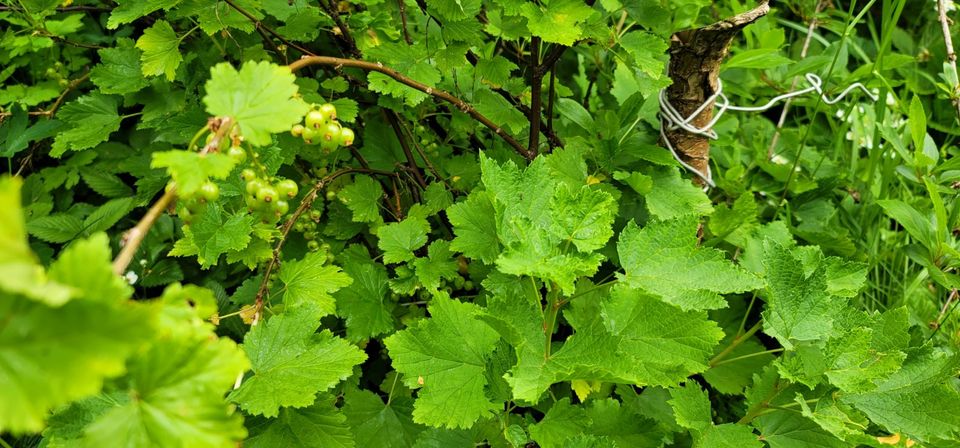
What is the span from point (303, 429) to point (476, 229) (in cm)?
50

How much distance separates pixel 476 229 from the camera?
134 cm

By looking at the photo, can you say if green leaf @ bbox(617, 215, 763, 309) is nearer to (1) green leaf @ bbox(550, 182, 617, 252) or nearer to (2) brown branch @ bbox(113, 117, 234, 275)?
(1) green leaf @ bbox(550, 182, 617, 252)

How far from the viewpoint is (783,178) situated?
1991 millimetres

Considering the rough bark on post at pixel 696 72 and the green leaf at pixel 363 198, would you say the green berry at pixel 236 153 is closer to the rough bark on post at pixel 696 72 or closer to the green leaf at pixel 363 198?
the green leaf at pixel 363 198

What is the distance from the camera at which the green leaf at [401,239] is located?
4.74ft

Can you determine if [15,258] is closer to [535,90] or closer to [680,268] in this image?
[680,268]

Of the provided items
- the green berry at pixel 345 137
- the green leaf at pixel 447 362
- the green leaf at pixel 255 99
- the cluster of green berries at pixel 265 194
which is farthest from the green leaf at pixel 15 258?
the green leaf at pixel 447 362

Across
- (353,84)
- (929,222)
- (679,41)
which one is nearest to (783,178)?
(929,222)

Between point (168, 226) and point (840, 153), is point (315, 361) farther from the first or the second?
point (840, 153)

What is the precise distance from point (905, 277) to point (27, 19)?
2559 millimetres

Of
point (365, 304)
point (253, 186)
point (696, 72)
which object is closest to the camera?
point (253, 186)

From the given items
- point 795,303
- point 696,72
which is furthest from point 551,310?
point 696,72

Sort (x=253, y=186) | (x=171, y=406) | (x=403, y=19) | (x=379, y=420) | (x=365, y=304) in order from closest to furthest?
(x=171, y=406), (x=253, y=186), (x=379, y=420), (x=365, y=304), (x=403, y=19)

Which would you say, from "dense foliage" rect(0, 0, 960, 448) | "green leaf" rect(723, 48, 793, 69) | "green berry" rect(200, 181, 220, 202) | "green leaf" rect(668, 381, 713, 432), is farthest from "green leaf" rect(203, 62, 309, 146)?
"green leaf" rect(723, 48, 793, 69)
